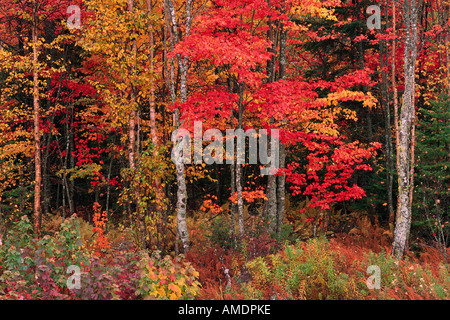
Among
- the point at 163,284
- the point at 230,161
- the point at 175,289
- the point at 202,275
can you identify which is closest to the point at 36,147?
the point at 230,161

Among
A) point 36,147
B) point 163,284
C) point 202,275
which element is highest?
point 36,147

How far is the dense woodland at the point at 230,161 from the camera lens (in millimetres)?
7078

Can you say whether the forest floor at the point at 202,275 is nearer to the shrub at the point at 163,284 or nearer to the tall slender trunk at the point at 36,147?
the shrub at the point at 163,284

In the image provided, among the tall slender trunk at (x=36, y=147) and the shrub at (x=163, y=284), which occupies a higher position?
the tall slender trunk at (x=36, y=147)

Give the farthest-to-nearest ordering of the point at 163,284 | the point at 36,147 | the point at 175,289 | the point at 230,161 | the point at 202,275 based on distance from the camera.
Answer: the point at 230,161, the point at 36,147, the point at 202,275, the point at 163,284, the point at 175,289

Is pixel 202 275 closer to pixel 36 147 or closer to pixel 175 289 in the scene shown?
pixel 175 289

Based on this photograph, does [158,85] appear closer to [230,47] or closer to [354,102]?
[230,47]

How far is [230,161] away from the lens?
43.9 feet

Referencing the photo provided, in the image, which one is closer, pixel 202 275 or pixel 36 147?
pixel 202 275


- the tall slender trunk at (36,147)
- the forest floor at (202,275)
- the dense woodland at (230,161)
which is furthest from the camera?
the tall slender trunk at (36,147)

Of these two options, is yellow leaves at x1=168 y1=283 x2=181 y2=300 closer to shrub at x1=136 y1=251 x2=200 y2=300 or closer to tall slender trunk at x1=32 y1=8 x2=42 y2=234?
shrub at x1=136 y1=251 x2=200 y2=300

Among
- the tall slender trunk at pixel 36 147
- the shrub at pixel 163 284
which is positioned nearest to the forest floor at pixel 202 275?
the shrub at pixel 163 284

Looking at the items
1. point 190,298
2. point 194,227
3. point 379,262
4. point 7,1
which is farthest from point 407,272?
point 7,1

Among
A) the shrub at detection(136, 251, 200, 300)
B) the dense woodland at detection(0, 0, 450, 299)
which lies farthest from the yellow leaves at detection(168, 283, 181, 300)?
the dense woodland at detection(0, 0, 450, 299)
